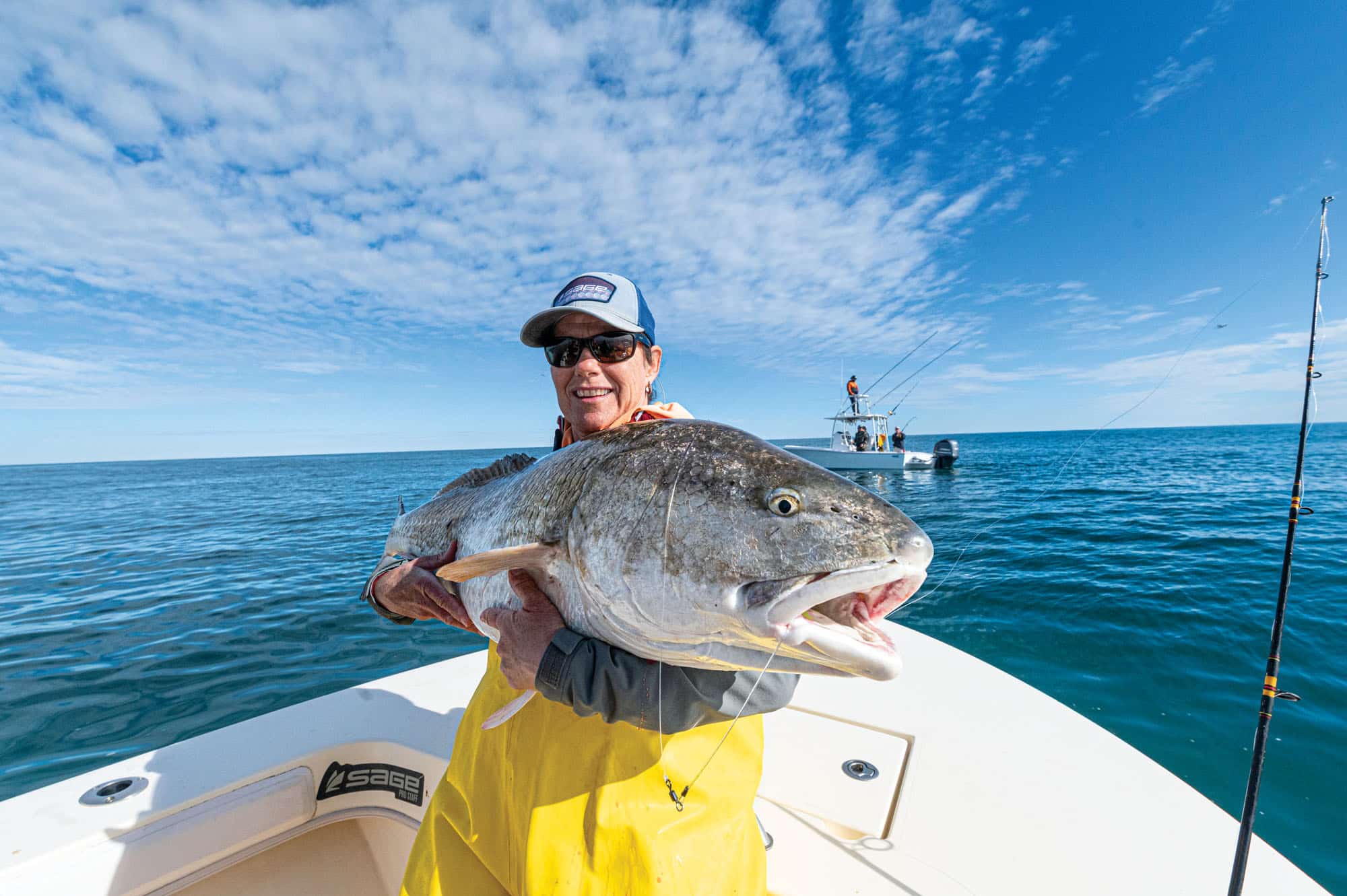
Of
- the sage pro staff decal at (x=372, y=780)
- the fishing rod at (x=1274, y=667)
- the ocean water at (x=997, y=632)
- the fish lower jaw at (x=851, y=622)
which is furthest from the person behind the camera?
the ocean water at (x=997, y=632)

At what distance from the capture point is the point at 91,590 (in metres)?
10.8

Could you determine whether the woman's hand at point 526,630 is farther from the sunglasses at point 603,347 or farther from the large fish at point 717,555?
the sunglasses at point 603,347

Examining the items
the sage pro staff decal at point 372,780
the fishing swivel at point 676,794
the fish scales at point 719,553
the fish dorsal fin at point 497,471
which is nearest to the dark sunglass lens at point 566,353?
the fish dorsal fin at point 497,471

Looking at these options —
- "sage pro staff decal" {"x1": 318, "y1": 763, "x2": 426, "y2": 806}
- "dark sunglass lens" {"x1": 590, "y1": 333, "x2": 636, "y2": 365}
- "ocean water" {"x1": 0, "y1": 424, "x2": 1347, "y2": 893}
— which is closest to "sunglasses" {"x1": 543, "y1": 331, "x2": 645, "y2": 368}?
"dark sunglass lens" {"x1": 590, "y1": 333, "x2": 636, "y2": 365}

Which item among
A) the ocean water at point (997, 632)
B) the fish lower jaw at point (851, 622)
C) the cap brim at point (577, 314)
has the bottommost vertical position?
the ocean water at point (997, 632)

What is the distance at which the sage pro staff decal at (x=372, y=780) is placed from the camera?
293 centimetres

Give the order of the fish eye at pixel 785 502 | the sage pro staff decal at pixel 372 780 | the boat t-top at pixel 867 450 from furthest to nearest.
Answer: the boat t-top at pixel 867 450 → the sage pro staff decal at pixel 372 780 → the fish eye at pixel 785 502

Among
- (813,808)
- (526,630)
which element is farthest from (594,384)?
(813,808)

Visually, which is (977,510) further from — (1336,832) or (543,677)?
(543,677)

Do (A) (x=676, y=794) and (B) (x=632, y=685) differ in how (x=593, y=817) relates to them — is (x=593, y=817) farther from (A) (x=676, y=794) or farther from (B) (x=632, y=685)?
(B) (x=632, y=685)

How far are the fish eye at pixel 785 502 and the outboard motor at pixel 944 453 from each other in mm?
41416

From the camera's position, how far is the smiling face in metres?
2.20

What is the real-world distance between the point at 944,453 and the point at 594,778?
42.1m

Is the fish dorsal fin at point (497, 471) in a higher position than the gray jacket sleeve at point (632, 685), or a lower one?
higher
